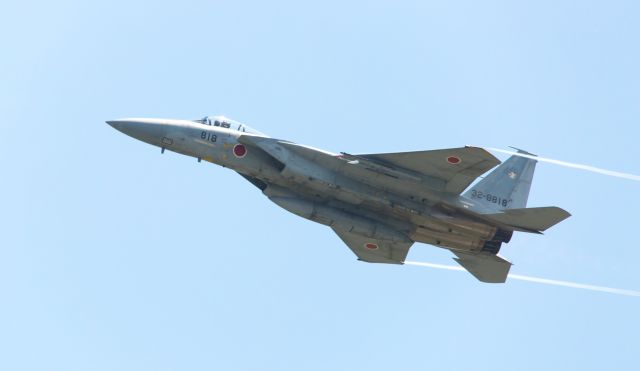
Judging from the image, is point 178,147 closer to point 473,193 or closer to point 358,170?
point 358,170

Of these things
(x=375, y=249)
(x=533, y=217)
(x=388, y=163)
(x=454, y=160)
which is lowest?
(x=375, y=249)

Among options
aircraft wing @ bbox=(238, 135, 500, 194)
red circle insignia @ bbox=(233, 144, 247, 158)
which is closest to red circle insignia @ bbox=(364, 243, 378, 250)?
aircraft wing @ bbox=(238, 135, 500, 194)

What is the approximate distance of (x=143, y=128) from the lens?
29062 millimetres

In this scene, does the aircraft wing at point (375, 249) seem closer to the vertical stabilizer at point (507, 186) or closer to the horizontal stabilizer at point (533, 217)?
the vertical stabilizer at point (507, 186)

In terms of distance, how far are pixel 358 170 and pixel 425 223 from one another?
2.74m

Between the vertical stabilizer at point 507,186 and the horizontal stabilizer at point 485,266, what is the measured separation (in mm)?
1558

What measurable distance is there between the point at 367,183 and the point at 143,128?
605 centimetres

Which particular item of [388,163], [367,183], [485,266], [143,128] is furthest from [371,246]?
[143,128]

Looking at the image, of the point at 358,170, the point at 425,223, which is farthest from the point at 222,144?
the point at 425,223

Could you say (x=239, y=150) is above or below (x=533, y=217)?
below

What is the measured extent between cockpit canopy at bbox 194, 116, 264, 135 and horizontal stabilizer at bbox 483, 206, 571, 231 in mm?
6761

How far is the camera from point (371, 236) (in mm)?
29984

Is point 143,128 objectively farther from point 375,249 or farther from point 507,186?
point 507,186

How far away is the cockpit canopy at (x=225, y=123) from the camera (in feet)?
96.5
